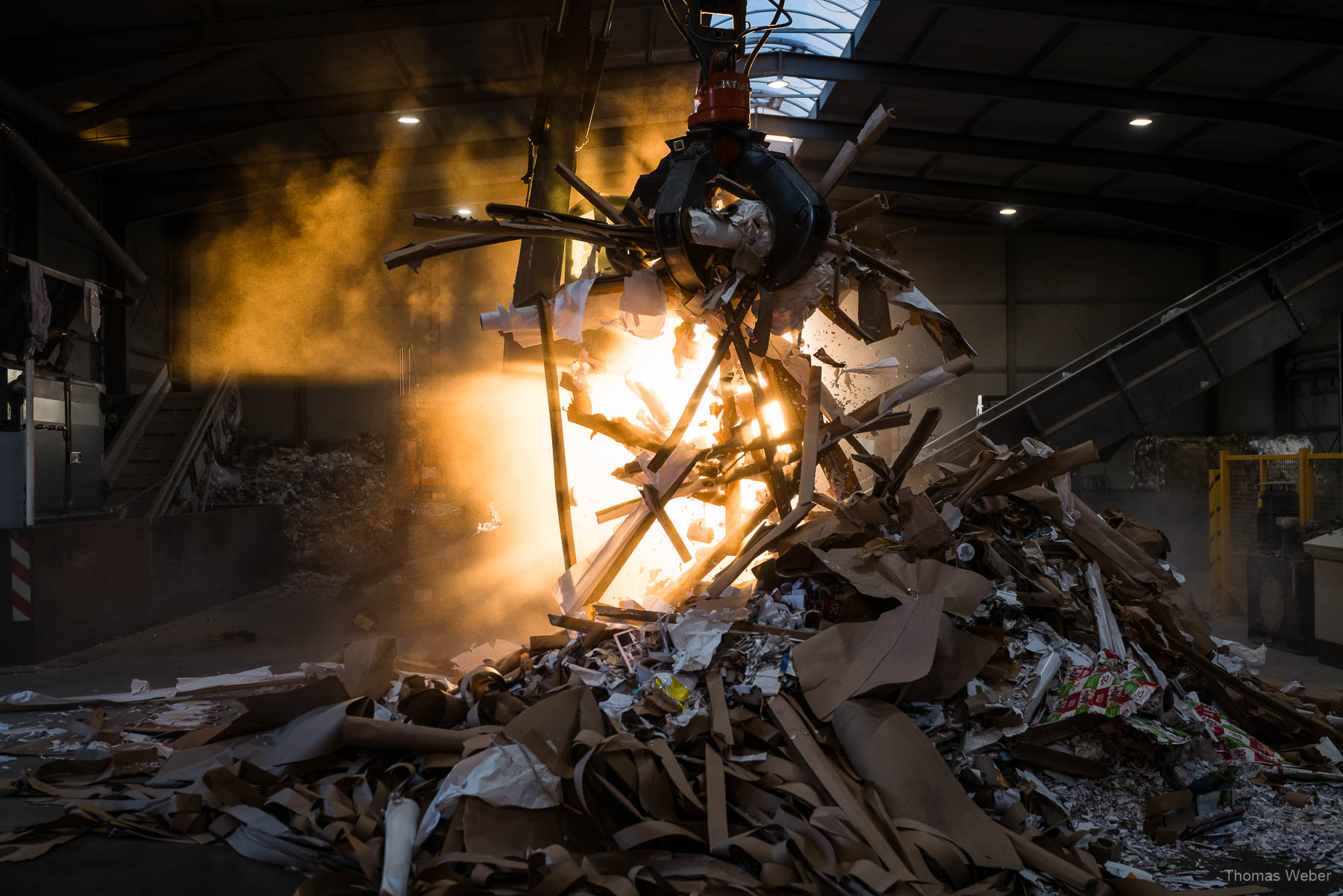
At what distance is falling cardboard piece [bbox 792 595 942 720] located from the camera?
311cm

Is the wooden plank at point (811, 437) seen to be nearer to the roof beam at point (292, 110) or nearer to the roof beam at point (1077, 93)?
the roof beam at point (1077, 93)

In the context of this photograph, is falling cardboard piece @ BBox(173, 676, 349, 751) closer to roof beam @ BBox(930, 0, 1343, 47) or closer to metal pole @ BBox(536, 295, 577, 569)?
metal pole @ BBox(536, 295, 577, 569)

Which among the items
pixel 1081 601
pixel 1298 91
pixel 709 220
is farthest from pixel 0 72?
pixel 1298 91

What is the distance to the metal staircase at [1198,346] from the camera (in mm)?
9477

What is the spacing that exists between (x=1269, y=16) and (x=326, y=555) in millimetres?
12747

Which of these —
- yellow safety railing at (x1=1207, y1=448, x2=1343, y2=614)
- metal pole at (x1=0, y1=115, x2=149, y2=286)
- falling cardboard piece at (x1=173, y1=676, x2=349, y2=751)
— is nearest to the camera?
falling cardboard piece at (x1=173, y1=676, x2=349, y2=751)

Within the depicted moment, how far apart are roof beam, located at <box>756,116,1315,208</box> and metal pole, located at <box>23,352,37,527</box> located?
31.9 feet

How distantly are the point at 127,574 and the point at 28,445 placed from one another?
1.33 m

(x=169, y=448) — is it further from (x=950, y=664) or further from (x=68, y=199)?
(x=950, y=664)

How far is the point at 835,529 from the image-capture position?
13.9ft

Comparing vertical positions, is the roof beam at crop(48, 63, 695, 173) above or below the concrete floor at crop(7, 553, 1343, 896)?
above

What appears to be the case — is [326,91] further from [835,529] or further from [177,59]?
[835,529]

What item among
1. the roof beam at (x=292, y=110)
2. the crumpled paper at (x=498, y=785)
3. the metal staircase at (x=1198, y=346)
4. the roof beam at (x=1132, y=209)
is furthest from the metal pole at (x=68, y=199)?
the roof beam at (x=1132, y=209)

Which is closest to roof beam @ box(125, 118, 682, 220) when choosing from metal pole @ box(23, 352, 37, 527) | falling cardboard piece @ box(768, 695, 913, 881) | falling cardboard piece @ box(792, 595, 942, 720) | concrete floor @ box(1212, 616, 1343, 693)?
metal pole @ box(23, 352, 37, 527)
